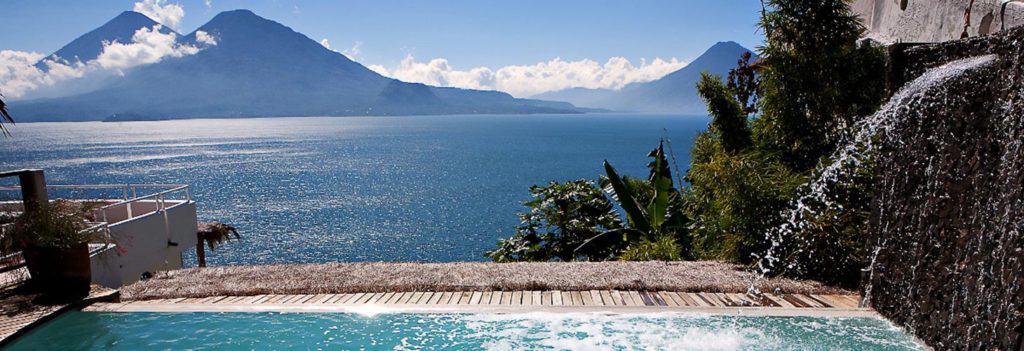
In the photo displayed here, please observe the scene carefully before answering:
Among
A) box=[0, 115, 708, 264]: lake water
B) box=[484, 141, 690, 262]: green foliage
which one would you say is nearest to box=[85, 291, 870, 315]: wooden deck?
box=[484, 141, 690, 262]: green foliage

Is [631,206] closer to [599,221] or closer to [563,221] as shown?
[599,221]

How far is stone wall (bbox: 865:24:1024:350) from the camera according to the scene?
464 centimetres

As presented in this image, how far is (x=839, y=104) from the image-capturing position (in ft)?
30.6

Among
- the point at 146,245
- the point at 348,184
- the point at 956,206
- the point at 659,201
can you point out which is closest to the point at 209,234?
the point at 146,245

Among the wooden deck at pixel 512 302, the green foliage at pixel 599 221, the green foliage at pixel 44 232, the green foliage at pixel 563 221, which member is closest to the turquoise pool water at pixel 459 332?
the wooden deck at pixel 512 302

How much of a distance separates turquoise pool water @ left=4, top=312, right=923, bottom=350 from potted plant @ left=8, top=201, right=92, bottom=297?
610 mm

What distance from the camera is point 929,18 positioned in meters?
9.21

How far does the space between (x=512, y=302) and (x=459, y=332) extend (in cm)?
86

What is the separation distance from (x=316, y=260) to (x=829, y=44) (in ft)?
87.6

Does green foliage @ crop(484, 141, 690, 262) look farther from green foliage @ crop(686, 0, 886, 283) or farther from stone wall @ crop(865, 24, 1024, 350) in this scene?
stone wall @ crop(865, 24, 1024, 350)

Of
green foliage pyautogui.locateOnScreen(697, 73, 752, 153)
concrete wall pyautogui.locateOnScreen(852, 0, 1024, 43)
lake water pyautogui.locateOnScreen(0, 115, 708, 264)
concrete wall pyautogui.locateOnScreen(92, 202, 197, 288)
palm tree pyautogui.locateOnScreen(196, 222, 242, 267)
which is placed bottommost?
lake water pyautogui.locateOnScreen(0, 115, 708, 264)

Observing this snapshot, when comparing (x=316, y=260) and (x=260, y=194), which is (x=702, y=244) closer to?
(x=316, y=260)

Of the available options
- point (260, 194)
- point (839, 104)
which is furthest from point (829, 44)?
point (260, 194)

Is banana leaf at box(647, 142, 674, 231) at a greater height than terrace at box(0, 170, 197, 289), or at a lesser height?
greater
